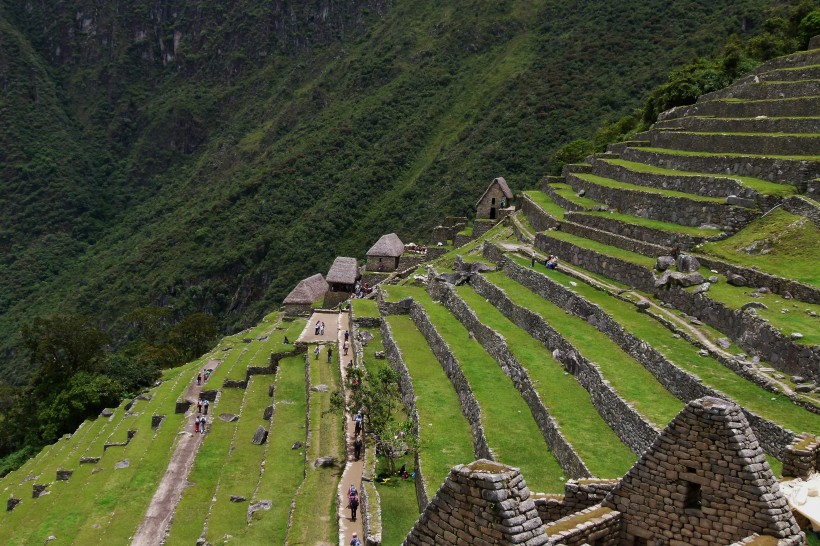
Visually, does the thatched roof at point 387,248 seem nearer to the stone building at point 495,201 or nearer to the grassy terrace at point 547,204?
the stone building at point 495,201

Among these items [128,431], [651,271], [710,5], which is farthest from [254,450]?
[710,5]

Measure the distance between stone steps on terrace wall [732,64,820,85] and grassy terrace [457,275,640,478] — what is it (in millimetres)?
16745

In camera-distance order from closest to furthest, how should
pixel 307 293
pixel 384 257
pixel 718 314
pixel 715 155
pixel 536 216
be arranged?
pixel 718 314 → pixel 715 155 → pixel 536 216 → pixel 307 293 → pixel 384 257

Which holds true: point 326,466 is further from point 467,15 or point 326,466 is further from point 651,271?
point 467,15

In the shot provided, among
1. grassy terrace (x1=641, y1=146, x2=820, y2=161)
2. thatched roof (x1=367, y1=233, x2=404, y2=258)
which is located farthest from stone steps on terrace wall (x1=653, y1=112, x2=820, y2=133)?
thatched roof (x1=367, y1=233, x2=404, y2=258)

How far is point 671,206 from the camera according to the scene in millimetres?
24094

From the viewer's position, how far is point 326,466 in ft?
67.0

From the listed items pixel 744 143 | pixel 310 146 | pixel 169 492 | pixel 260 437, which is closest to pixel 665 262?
pixel 744 143

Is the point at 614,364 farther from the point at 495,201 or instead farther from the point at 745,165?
the point at 495,201

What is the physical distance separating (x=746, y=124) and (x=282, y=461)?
2036 centimetres

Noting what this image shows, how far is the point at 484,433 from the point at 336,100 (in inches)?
4797

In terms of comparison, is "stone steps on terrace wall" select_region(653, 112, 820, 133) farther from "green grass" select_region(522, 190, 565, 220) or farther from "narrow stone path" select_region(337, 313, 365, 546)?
"narrow stone path" select_region(337, 313, 365, 546)

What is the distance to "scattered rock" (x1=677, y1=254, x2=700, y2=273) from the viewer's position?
19.6m

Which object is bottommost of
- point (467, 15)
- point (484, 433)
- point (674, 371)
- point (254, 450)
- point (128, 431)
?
point (128, 431)
